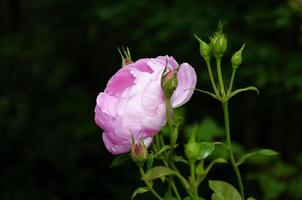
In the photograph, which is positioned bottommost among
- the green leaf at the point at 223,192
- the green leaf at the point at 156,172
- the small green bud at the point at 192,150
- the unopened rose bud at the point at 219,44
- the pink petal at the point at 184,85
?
the green leaf at the point at 223,192

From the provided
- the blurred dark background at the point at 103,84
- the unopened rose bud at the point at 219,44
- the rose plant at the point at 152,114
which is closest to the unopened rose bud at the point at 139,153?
the rose plant at the point at 152,114

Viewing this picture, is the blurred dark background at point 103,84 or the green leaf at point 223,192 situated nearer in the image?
the green leaf at point 223,192

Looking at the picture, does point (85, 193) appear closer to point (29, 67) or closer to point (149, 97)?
point (29, 67)

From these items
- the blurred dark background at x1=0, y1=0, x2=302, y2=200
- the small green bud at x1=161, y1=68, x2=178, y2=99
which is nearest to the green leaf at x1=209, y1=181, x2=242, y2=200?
the small green bud at x1=161, y1=68, x2=178, y2=99

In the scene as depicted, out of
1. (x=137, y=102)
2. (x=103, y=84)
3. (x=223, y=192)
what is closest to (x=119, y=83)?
(x=137, y=102)

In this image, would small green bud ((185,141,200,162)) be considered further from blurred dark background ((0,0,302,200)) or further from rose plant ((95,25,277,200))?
blurred dark background ((0,0,302,200))

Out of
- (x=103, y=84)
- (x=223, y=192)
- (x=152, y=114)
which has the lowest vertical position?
(x=223, y=192)

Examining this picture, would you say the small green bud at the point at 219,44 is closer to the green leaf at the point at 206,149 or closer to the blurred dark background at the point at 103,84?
the green leaf at the point at 206,149

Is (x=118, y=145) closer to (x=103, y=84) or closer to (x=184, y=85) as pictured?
(x=184, y=85)
